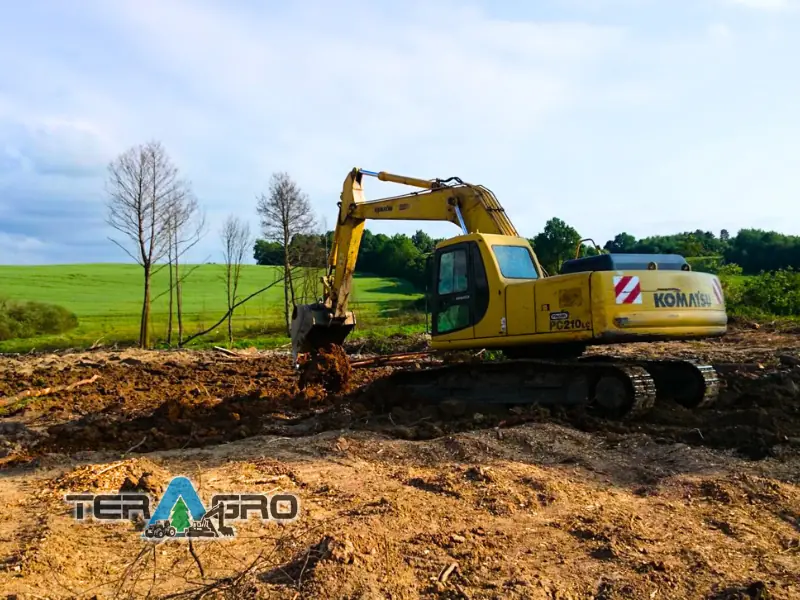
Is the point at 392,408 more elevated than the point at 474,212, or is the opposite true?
the point at 474,212

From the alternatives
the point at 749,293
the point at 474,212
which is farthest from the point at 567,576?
the point at 749,293

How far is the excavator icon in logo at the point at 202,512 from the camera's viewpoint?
4.99 metres

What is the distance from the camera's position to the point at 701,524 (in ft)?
17.3

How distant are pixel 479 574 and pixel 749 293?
94.7 feet

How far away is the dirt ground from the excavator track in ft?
0.93

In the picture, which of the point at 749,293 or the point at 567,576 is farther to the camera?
the point at 749,293

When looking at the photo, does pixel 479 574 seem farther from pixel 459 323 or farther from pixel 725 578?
pixel 459 323

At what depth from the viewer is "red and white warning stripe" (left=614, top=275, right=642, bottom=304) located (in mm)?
8875

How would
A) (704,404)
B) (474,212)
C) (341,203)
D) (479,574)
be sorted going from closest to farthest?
1. (479,574)
2. (704,404)
3. (474,212)
4. (341,203)

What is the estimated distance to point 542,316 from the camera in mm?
9430

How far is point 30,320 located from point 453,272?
29.8 meters

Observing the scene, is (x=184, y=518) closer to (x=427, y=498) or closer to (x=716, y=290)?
(x=427, y=498)

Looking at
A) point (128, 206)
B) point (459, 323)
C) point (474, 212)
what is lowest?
point (459, 323)

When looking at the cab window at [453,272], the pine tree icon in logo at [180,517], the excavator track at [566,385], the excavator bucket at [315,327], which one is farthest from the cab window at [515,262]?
the pine tree icon in logo at [180,517]
